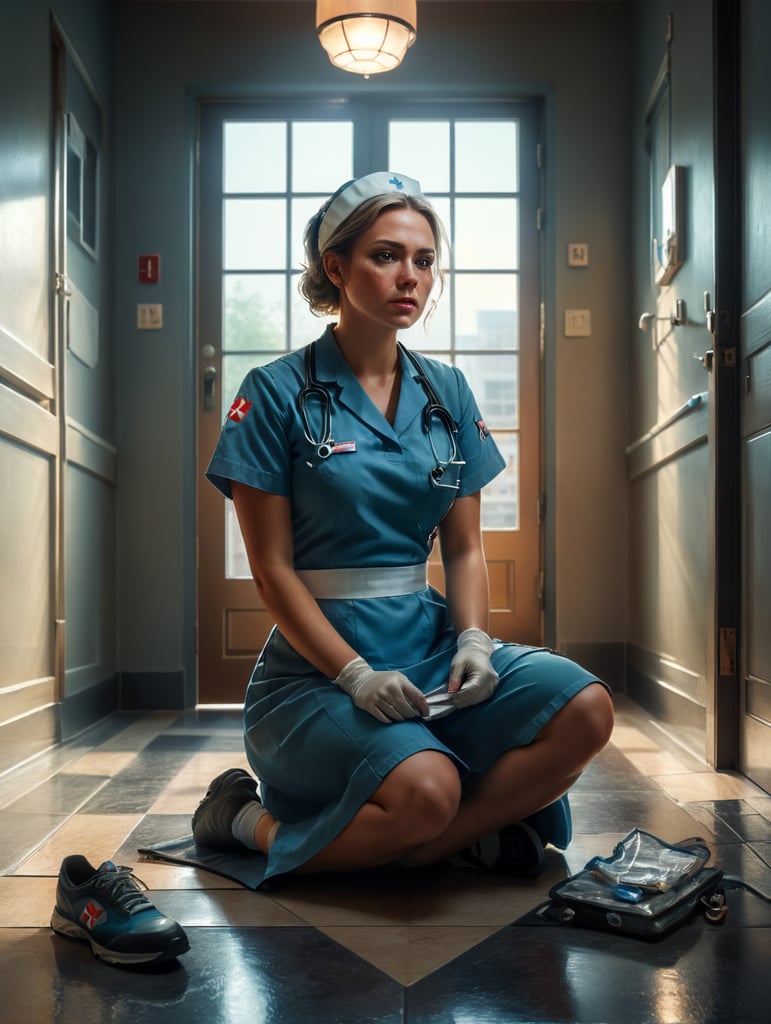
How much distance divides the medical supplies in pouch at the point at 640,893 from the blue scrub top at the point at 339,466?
610 millimetres

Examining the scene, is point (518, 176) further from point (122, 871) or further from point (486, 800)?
point (122, 871)

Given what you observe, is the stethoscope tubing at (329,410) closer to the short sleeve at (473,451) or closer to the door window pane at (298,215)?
the short sleeve at (473,451)

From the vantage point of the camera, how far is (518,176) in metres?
4.11

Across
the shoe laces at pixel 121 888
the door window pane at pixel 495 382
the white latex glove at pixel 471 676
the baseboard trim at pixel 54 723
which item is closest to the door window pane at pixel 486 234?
the door window pane at pixel 495 382

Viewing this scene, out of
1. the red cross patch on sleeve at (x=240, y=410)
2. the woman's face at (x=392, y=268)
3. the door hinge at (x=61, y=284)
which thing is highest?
the door hinge at (x=61, y=284)

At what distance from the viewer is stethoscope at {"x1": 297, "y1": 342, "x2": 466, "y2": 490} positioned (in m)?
1.83

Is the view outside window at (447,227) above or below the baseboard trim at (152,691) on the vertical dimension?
above

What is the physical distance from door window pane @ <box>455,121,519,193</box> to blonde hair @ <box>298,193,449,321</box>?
89.1 inches

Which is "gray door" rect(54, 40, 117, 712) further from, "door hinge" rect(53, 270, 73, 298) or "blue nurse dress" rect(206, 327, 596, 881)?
"blue nurse dress" rect(206, 327, 596, 881)

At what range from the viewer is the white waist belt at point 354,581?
72.6 inches

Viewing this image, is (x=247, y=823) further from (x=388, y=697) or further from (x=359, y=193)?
(x=359, y=193)

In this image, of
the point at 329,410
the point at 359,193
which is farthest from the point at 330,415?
the point at 359,193

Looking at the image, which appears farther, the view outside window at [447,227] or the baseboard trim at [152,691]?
the view outside window at [447,227]

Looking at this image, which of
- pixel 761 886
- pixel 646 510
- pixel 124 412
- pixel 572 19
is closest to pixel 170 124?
pixel 124 412
